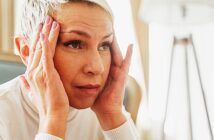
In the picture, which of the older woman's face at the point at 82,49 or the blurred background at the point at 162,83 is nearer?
the older woman's face at the point at 82,49

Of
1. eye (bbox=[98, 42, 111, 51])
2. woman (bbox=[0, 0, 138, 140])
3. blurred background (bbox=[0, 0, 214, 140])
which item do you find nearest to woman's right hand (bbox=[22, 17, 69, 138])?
woman (bbox=[0, 0, 138, 140])

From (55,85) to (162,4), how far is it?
465 mm

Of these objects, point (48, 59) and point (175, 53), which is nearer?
point (48, 59)

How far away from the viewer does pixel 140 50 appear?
1130 millimetres

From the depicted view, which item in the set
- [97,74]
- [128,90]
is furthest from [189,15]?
[97,74]

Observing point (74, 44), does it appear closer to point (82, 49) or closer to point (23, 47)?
point (82, 49)

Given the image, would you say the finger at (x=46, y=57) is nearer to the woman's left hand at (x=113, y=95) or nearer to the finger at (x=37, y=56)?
the finger at (x=37, y=56)

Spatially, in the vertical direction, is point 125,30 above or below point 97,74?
above

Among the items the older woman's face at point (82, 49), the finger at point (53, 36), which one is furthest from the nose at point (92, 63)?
the finger at point (53, 36)

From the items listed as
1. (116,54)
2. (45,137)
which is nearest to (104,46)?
(116,54)

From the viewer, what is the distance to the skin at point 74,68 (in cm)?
79

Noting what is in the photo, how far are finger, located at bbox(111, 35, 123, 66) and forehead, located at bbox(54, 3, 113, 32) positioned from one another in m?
0.08

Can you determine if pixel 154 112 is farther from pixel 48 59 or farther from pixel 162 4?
pixel 48 59

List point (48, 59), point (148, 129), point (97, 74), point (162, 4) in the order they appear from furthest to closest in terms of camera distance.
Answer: point (148, 129)
point (162, 4)
point (97, 74)
point (48, 59)
